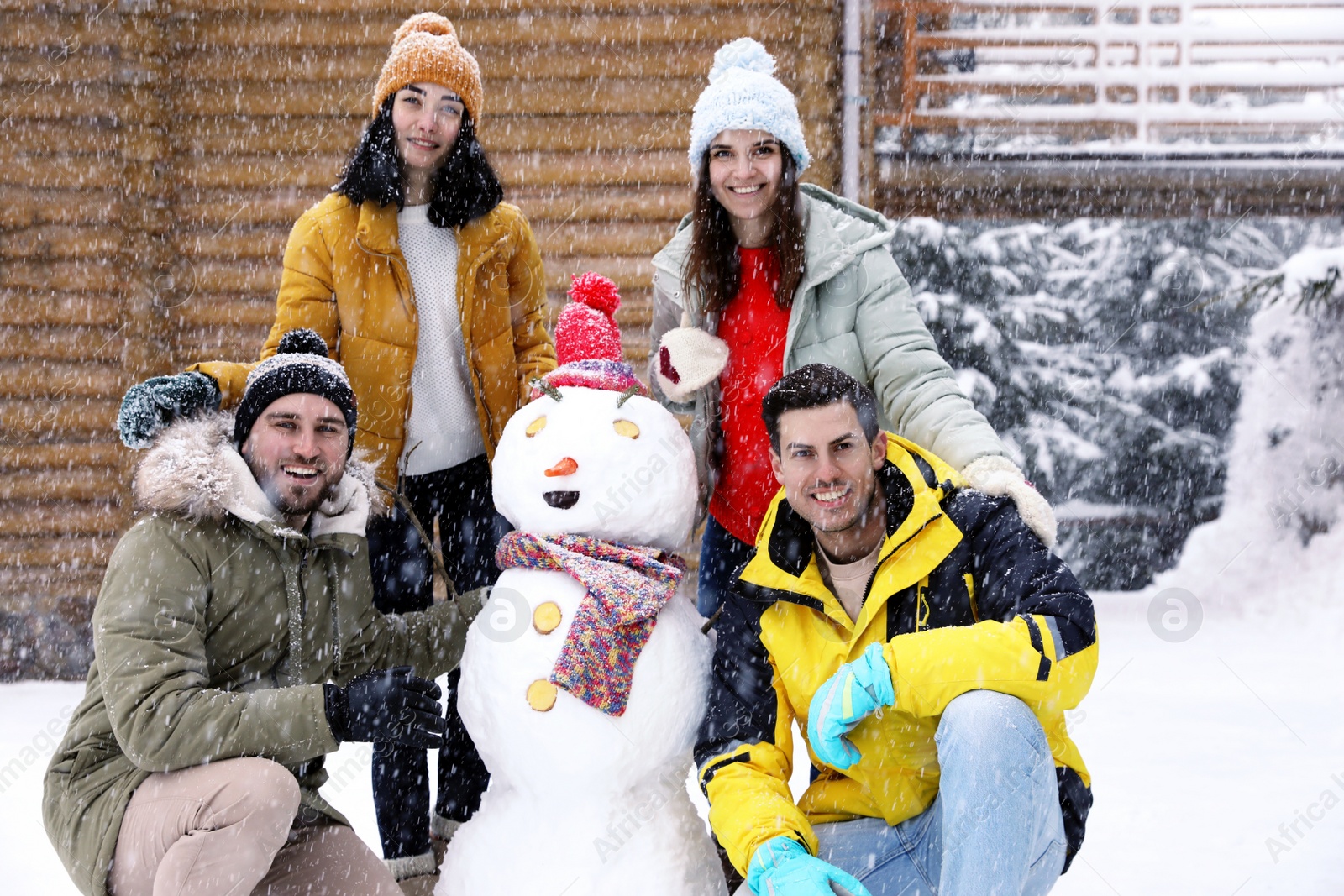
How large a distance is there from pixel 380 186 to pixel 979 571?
166 centimetres

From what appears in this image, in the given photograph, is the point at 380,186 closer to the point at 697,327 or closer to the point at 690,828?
the point at 697,327

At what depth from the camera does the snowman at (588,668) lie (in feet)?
6.75

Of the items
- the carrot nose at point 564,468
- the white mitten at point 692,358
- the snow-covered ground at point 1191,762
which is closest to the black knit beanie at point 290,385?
the carrot nose at point 564,468

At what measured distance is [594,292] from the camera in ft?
7.95

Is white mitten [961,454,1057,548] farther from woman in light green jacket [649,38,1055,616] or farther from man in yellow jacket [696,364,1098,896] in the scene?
woman in light green jacket [649,38,1055,616]

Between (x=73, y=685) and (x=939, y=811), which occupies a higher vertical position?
(x=939, y=811)

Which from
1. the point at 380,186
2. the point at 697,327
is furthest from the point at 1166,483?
the point at 380,186

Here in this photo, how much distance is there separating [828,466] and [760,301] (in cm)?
64

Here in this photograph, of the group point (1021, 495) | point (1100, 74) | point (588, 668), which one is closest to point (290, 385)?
point (588, 668)

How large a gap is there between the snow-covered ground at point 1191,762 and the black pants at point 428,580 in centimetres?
82

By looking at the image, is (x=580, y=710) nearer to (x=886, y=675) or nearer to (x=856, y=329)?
(x=886, y=675)

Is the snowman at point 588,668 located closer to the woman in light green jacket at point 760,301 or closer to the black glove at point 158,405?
the woman in light green jacket at point 760,301

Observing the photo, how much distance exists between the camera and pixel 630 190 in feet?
17.6

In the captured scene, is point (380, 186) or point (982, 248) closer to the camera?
point (380, 186)
